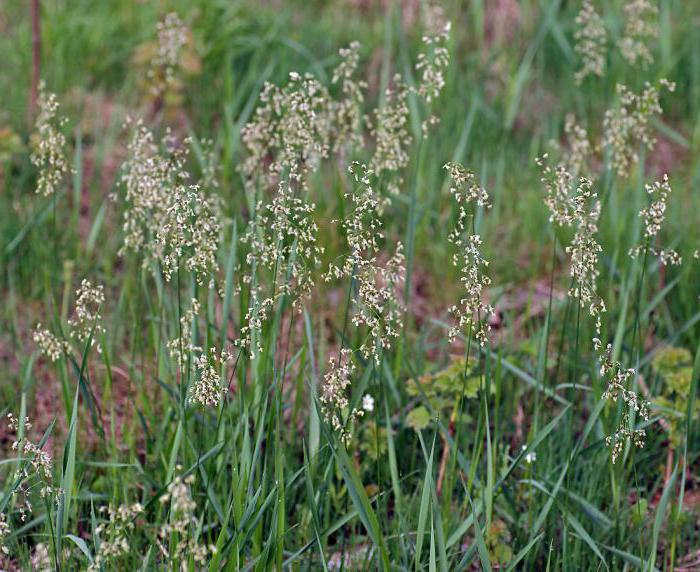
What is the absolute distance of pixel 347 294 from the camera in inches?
164

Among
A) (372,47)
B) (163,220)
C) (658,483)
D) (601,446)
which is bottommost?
(658,483)

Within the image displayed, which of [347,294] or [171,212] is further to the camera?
[347,294]

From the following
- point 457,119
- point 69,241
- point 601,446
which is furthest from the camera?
point 457,119

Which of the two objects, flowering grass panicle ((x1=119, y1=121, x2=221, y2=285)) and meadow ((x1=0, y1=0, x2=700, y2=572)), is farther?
meadow ((x1=0, y1=0, x2=700, y2=572))

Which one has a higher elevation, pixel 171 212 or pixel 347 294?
pixel 171 212

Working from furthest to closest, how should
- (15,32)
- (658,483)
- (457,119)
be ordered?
(15,32), (457,119), (658,483)

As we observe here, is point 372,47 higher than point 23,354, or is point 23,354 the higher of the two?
point 372,47

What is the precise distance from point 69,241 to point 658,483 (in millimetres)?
2475

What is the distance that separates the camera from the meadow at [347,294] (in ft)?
8.50

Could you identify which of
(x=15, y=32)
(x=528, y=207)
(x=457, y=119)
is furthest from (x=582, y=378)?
(x=15, y=32)

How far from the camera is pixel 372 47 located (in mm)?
5773

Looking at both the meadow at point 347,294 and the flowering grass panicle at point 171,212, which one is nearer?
the flowering grass panicle at point 171,212

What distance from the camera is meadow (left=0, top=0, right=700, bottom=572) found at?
259 centimetres

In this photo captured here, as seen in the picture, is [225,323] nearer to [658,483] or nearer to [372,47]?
[658,483]
